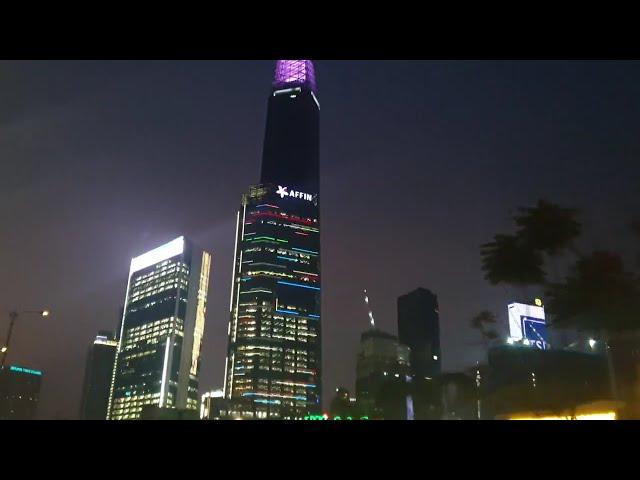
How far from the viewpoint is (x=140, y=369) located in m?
91.4

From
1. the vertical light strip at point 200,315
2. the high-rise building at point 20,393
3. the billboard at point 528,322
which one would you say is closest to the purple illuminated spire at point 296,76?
the vertical light strip at point 200,315

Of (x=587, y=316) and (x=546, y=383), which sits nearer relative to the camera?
(x=587, y=316)

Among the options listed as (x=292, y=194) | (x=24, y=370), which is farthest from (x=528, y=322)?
(x=292, y=194)

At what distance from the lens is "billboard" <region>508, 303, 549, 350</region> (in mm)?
50406

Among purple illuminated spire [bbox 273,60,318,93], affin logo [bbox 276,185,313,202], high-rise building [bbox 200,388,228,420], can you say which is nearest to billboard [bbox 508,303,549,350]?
high-rise building [bbox 200,388,228,420]

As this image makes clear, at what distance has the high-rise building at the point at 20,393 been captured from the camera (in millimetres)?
58469

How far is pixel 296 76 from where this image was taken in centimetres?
14100

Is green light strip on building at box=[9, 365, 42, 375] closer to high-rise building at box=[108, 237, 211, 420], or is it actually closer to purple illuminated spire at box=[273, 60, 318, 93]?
high-rise building at box=[108, 237, 211, 420]
